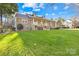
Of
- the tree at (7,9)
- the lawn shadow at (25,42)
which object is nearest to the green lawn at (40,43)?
the lawn shadow at (25,42)

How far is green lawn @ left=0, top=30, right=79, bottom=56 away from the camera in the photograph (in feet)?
4.25

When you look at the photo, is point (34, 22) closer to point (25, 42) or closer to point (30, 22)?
point (30, 22)

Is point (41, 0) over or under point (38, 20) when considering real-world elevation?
over

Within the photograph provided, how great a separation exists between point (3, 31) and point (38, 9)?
31 centimetres

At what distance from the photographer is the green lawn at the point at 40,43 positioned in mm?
1297

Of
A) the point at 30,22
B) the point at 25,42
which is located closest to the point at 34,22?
the point at 30,22

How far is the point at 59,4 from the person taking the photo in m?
1.33

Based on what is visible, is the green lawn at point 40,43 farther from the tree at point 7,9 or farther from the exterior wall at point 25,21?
the tree at point 7,9

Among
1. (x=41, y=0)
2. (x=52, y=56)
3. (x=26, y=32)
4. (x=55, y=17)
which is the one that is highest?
(x=41, y=0)

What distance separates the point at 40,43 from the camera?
132cm

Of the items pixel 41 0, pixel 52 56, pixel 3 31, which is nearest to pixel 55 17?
pixel 41 0

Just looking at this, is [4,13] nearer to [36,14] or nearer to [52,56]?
[36,14]

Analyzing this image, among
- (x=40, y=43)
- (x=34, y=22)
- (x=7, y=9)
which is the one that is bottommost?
(x=40, y=43)

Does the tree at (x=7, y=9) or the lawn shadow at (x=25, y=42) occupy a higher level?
the tree at (x=7, y=9)
